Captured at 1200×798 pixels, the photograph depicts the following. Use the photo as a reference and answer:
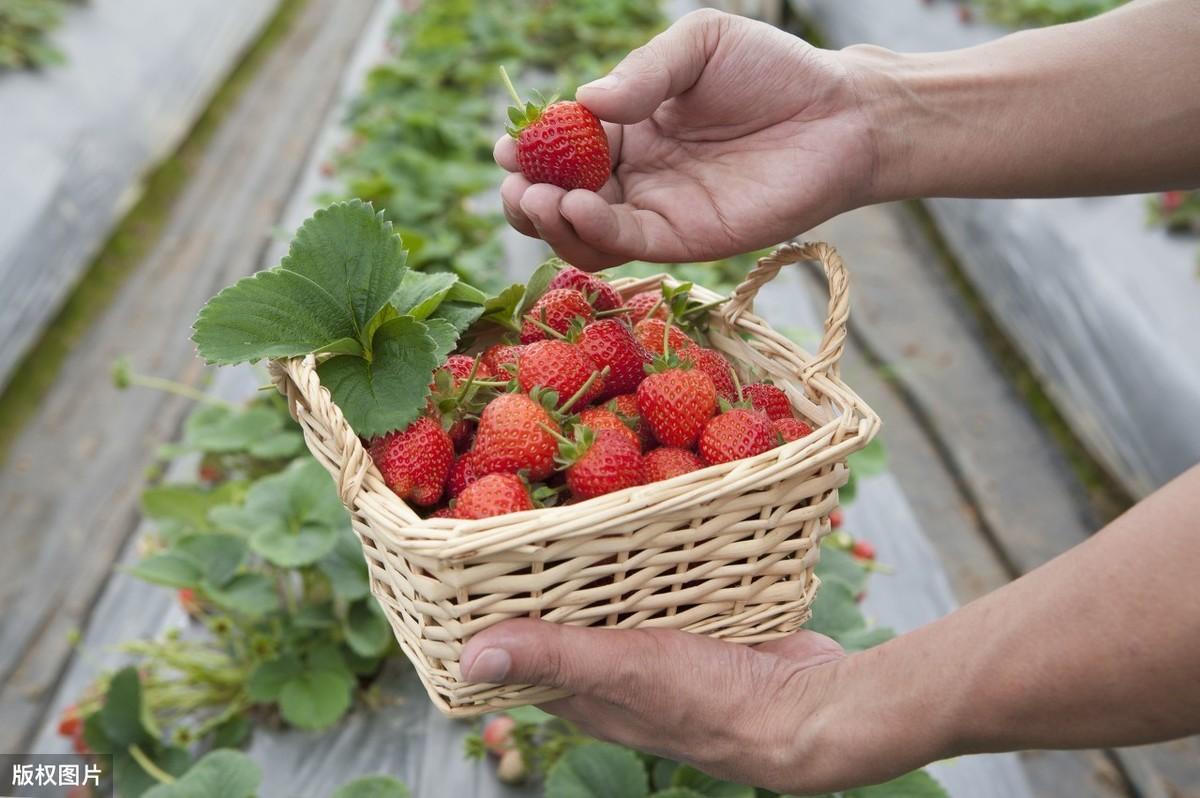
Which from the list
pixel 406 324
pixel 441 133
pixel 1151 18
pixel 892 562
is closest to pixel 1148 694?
pixel 406 324

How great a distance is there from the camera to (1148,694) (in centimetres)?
79

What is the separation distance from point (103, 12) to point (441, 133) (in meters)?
2.35

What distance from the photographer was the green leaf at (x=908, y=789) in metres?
1.30

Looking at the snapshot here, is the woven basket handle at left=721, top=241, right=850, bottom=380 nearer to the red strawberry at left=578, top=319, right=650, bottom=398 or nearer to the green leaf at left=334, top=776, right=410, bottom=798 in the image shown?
the red strawberry at left=578, top=319, right=650, bottom=398

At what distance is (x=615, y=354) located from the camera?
3.75 ft

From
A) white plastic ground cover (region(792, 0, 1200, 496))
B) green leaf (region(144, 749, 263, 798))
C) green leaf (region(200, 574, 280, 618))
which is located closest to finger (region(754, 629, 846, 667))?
green leaf (region(144, 749, 263, 798))

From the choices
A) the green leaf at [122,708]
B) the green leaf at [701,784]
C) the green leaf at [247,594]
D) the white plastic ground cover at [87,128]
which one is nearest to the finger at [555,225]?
the green leaf at [701,784]

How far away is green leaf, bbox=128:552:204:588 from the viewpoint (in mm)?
1568

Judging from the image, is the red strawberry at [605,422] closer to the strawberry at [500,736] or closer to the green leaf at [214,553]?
the strawberry at [500,736]

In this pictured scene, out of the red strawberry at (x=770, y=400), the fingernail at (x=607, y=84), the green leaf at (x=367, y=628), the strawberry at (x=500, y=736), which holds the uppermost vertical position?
the fingernail at (x=607, y=84)

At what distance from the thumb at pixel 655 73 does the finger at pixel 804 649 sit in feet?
2.01

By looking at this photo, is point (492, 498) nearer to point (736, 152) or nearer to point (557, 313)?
point (557, 313)

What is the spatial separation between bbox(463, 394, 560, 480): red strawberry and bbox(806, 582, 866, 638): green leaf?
1.75ft

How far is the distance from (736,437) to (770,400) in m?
0.15
